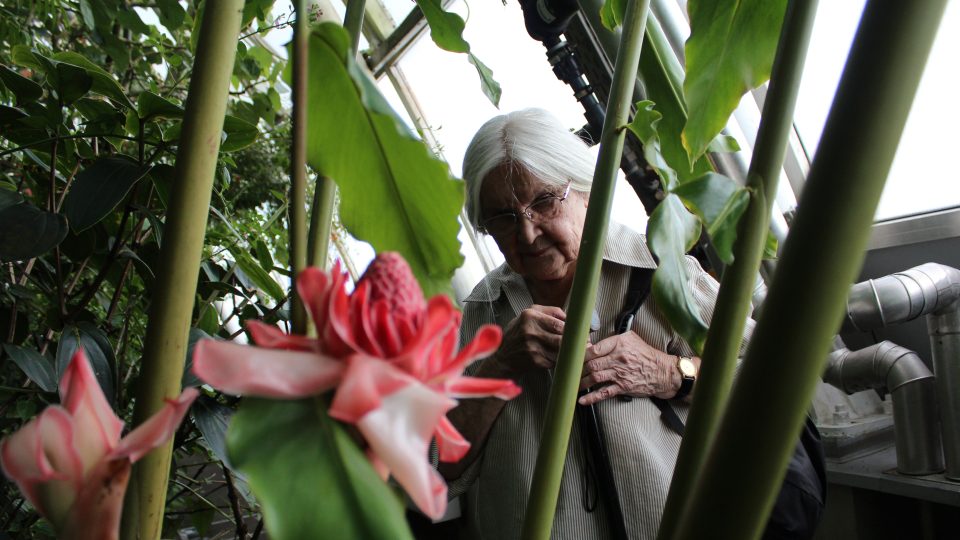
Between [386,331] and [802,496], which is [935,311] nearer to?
[802,496]

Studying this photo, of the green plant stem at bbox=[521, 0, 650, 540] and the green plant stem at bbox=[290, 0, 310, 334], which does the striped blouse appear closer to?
the green plant stem at bbox=[521, 0, 650, 540]

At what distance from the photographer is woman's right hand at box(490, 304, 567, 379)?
3.27 feet

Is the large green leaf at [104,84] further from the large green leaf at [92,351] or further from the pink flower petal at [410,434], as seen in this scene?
the pink flower petal at [410,434]

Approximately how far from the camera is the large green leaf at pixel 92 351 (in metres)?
0.53

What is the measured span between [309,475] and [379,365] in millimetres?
35

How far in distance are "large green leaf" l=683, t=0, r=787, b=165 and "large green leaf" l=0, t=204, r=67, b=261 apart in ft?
1.85

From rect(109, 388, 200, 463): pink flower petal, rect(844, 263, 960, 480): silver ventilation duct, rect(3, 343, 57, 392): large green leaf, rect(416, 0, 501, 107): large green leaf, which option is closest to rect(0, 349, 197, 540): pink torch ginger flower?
rect(109, 388, 200, 463): pink flower petal

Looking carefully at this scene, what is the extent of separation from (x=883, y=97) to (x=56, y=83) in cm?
68

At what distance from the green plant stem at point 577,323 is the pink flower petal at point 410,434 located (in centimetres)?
17

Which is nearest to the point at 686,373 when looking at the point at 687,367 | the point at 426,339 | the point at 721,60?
the point at 687,367

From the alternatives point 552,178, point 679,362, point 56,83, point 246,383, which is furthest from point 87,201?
point 679,362

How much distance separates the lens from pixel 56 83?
1.86 ft

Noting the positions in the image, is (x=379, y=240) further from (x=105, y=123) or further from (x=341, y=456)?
(x=105, y=123)

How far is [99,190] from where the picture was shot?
0.52 m
